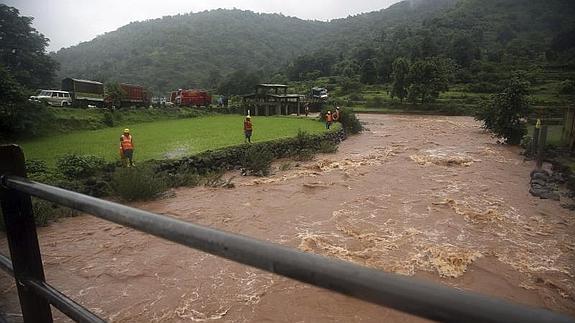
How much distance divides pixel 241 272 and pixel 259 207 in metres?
4.25

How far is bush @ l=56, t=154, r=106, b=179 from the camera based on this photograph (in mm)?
11852

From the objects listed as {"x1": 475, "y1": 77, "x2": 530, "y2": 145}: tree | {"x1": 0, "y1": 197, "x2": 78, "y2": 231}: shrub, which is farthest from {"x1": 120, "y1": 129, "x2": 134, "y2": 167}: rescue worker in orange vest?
{"x1": 475, "y1": 77, "x2": 530, "y2": 145}: tree

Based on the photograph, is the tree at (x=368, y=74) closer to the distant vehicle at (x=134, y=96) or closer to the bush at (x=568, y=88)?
the bush at (x=568, y=88)

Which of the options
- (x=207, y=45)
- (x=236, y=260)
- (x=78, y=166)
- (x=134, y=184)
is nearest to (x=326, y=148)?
(x=134, y=184)

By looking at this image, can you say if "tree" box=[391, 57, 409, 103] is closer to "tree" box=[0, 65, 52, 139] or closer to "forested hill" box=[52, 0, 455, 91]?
"forested hill" box=[52, 0, 455, 91]

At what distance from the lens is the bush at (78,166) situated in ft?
38.9

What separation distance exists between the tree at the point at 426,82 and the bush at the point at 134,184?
4217 cm

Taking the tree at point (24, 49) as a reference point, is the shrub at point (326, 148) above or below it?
below

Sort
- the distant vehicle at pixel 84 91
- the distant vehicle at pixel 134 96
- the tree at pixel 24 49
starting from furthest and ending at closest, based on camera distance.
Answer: the tree at pixel 24 49 < the distant vehicle at pixel 134 96 < the distant vehicle at pixel 84 91

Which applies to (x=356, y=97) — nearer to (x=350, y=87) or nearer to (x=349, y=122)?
(x=350, y=87)

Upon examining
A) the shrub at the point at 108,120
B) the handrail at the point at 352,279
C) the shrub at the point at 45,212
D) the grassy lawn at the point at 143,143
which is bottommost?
the shrub at the point at 45,212

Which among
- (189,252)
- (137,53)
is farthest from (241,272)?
(137,53)

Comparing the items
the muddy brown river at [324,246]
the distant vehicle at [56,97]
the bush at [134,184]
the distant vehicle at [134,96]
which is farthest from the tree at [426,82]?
the bush at [134,184]

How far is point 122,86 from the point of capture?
35562 mm
